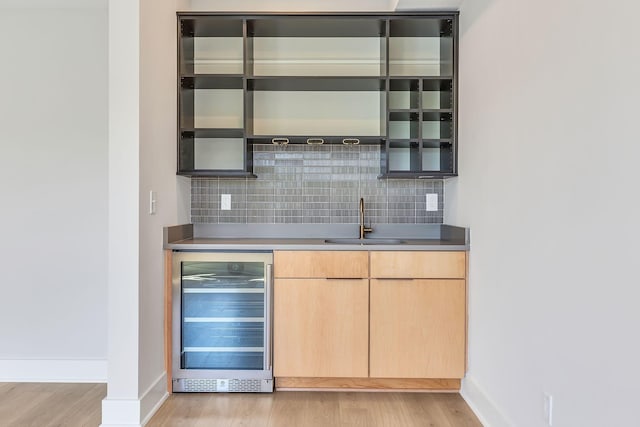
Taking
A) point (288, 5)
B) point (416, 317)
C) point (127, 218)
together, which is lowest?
point (416, 317)

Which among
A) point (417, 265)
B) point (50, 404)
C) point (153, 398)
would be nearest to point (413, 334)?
point (417, 265)

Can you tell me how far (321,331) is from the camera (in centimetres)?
246

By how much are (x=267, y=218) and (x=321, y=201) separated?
42cm

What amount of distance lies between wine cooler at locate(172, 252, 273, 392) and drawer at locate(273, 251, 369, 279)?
0.08 meters

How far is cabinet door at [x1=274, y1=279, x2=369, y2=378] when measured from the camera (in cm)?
246

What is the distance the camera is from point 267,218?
119 inches

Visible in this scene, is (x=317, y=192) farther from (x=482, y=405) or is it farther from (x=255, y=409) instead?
(x=482, y=405)

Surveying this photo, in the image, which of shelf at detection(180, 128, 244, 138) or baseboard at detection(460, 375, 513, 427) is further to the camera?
shelf at detection(180, 128, 244, 138)

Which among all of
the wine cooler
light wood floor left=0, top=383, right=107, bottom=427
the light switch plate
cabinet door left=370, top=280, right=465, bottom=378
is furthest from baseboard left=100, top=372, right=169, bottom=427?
the light switch plate

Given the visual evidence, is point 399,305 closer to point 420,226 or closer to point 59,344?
point 420,226

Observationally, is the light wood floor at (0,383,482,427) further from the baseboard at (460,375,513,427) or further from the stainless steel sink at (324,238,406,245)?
the stainless steel sink at (324,238,406,245)

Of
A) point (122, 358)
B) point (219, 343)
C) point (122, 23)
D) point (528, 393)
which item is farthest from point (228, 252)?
point (528, 393)

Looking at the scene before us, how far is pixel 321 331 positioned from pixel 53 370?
184 cm

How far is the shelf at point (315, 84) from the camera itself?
9.04 ft
